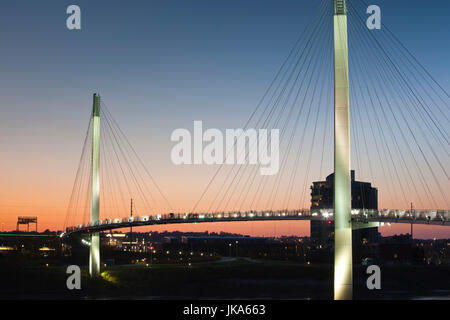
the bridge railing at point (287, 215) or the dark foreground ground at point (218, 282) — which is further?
the dark foreground ground at point (218, 282)

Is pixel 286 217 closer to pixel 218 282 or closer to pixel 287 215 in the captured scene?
pixel 287 215

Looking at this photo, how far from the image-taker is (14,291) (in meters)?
75.5

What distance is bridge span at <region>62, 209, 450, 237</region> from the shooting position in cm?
4800

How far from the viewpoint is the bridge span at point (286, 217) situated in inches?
1890

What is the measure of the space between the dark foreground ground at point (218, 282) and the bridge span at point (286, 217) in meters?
6.91

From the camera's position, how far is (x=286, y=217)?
65.3 meters

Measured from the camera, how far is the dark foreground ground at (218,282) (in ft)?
238

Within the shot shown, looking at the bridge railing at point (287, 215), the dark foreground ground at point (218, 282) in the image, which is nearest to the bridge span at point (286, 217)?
the bridge railing at point (287, 215)

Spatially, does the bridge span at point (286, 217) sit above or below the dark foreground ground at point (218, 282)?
above

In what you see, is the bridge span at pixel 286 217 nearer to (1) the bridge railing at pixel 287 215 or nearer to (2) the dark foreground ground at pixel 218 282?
(1) the bridge railing at pixel 287 215

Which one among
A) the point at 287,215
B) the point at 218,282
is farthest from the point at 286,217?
the point at 218,282

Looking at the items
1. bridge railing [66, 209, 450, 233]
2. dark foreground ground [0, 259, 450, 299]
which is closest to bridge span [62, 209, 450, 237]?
bridge railing [66, 209, 450, 233]

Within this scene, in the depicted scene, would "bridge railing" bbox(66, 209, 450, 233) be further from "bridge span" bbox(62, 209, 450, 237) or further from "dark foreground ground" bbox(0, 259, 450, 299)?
"dark foreground ground" bbox(0, 259, 450, 299)
